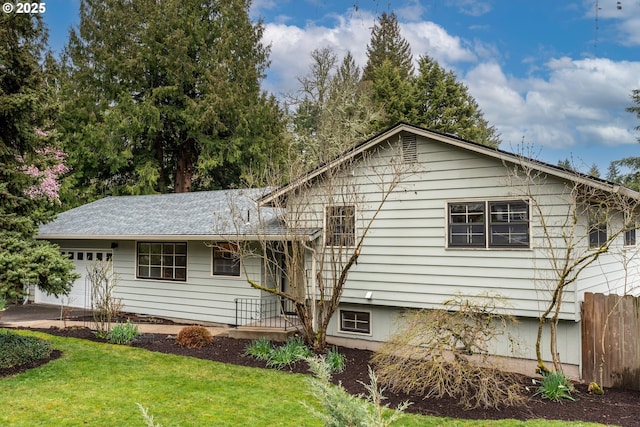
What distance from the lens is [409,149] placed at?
9828mm

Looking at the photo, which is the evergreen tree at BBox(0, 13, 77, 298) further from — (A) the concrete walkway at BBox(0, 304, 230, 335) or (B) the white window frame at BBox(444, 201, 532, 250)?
(B) the white window frame at BBox(444, 201, 532, 250)

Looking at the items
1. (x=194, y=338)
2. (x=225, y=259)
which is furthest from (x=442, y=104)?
(x=194, y=338)

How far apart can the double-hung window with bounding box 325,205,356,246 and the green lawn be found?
10.8ft

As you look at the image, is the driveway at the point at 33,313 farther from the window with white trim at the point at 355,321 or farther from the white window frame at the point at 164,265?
the window with white trim at the point at 355,321

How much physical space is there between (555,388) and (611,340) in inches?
71.1

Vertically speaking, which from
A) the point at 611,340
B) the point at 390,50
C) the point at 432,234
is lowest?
the point at 611,340

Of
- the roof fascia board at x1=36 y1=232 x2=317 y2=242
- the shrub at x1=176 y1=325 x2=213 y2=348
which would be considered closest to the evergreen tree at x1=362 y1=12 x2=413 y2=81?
the roof fascia board at x1=36 y1=232 x2=317 y2=242

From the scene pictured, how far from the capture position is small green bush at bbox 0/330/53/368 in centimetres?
791

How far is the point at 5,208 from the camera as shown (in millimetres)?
8516

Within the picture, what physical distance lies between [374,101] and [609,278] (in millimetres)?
22488

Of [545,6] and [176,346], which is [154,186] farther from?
[545,6]

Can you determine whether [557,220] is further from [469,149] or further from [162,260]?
[162,260]

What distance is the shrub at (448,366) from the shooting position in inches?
261

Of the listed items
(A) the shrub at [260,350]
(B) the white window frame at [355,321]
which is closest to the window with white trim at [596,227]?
(B) the white window frame at [355,321]
